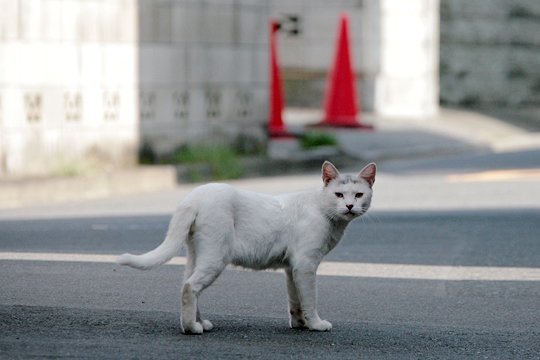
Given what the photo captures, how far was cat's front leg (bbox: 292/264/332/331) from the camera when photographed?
25.9 ft

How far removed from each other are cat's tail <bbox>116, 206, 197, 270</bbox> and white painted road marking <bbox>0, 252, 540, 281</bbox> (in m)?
2.98

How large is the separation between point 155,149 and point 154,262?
1290 cm

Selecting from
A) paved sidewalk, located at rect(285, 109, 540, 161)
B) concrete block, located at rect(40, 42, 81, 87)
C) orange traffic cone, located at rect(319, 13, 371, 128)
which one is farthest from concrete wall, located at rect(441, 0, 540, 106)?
concrete block, located at rect(40, 42, 81, 87)

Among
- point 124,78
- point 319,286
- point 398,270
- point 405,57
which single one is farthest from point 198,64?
point 319,286

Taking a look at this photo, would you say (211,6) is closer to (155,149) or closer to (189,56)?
(189,56)

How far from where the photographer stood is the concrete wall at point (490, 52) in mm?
33781

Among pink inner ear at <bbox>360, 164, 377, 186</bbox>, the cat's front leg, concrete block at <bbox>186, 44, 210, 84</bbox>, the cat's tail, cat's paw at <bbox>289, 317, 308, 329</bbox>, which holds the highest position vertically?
concrete block at <bbox>186, 44, 210, 84</bbox>

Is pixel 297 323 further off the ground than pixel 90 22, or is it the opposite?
pixel 90 22

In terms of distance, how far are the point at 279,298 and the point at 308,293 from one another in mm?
1441

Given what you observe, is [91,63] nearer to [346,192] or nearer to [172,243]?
[346,192]

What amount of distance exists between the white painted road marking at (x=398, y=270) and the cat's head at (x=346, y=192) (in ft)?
7.84

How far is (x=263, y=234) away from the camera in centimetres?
789

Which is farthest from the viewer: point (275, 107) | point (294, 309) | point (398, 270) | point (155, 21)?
point (275, 107)

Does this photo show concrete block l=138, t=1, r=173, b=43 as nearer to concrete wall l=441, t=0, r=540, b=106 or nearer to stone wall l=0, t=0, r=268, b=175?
stone wall l=0, t=0, r=268, b=175
